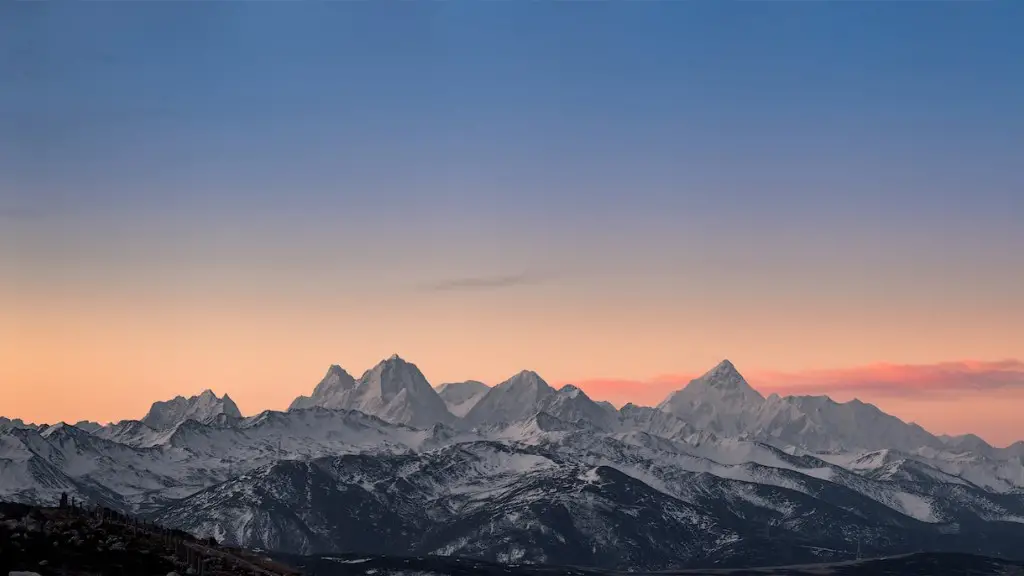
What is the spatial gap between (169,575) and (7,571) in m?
24.1

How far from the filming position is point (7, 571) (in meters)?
192

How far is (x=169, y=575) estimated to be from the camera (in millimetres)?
198875
